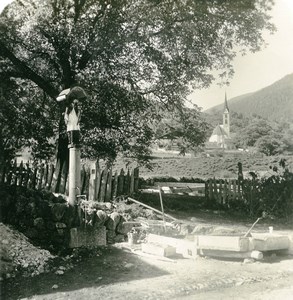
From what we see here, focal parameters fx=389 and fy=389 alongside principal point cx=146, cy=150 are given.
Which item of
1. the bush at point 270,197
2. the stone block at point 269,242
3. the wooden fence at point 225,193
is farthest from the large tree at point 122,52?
the stone block at point 269,242

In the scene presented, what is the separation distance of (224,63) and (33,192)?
9564 mm

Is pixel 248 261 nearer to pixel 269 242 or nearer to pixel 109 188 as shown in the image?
pixel 269 242

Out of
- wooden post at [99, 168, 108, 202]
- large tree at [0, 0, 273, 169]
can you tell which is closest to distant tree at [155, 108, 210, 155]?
large tree at [0, 0, 273, 169]

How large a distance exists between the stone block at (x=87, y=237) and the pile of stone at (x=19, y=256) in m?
0.61

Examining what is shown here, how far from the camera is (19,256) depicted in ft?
21.2

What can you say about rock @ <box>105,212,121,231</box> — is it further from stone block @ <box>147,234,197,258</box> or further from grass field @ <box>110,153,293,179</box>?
grass field @ <box>110,153,293,179</box>

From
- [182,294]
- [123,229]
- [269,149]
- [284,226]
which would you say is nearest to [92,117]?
[123,229]

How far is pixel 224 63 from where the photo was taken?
14789 millimetres

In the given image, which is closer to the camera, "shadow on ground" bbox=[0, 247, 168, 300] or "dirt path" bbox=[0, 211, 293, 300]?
"dirt path" bbox=[0, 211, 293, 300]

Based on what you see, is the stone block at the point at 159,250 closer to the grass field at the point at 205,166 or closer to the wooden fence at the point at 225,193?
the wooden fence at the point at 225,193

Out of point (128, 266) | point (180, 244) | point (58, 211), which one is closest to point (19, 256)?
point (58, 211)

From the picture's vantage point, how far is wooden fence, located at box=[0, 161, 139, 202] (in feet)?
35.8

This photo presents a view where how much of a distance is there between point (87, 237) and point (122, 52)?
689cm

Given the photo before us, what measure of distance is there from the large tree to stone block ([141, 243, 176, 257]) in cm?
689
